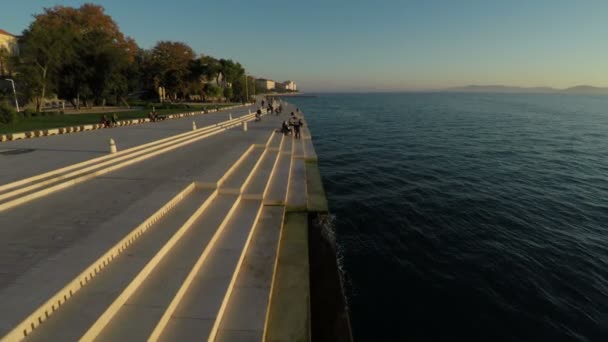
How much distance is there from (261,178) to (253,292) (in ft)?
22.2

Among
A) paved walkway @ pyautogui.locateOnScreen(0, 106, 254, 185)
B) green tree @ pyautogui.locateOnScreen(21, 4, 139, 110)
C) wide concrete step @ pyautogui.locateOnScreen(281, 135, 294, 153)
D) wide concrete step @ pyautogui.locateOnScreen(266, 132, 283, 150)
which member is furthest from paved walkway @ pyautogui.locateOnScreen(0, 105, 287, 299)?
green tree @ pyautogui.locateOnScreen(21, 4, 139, 110)

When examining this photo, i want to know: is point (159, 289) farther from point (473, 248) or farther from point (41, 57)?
point (41, 57)

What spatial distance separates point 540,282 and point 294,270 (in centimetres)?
827

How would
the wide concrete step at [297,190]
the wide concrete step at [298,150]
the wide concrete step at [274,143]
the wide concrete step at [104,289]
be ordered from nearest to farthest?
the wide concrete step at [104,289] < the wide concrete step at [297,190] < the wide concrete step at [274,143] < the wide concrete step at [298,150]

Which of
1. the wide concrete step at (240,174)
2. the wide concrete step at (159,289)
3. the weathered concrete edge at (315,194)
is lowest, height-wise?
the weathered concrete edge at (315,194)

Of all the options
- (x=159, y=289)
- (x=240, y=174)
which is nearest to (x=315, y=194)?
(x=240, y=174)

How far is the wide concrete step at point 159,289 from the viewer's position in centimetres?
428

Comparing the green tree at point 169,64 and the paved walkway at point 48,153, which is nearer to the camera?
the paved walkway at point 48,153

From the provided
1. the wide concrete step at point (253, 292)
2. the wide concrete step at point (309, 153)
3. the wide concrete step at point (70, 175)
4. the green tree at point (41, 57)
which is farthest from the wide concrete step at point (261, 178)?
the green tree at point (41, 57)

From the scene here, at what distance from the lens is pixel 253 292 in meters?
6.29

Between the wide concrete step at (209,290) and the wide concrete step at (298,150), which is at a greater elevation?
the wide concrete step at (298,150)

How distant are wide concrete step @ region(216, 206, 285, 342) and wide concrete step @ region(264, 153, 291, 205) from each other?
79.9 inches

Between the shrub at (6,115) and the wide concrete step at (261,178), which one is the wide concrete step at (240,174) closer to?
the wide concrete step at (261,178)

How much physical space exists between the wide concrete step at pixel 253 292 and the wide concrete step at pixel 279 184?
2.03 m
